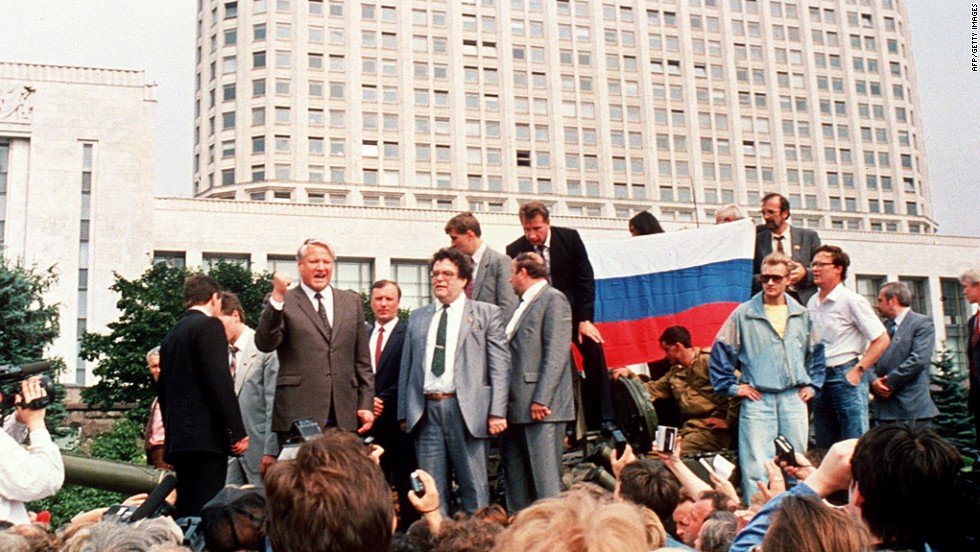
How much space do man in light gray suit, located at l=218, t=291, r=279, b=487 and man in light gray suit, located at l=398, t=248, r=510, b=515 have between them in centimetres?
101

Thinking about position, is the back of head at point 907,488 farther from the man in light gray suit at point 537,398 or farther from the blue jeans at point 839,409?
the blue jeans at point 839,409

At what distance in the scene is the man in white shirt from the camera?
8078 mm

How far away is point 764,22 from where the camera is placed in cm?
9088

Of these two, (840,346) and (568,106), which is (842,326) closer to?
(840,346)

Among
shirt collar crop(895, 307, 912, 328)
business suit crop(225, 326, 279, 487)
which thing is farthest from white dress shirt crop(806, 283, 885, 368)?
business suit crop(225, 326, 279, 487)

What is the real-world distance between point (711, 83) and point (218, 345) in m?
85.6

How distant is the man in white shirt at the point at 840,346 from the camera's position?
8078 millimetres

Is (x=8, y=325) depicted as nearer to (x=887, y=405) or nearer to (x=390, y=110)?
(x=887, y=405)

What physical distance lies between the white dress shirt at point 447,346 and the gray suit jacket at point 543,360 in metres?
0.45

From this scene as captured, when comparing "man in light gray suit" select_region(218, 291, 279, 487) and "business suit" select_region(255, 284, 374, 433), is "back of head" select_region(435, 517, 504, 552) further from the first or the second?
"man in light gray suit" select_region(218, 291, 279, 487)

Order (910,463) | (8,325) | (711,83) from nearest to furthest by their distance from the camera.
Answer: (910,463) → (8,325) → (711,83)

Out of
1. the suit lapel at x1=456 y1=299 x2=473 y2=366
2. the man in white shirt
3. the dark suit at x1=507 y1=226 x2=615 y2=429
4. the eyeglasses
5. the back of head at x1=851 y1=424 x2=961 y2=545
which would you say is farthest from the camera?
the dark suit at x1=507 y1=226 x2=615 y2=429

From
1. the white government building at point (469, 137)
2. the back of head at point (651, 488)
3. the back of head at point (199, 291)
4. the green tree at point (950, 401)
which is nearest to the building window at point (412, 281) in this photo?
the white government building at point (469, 137)

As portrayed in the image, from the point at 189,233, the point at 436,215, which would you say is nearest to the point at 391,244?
the point at 436,215
